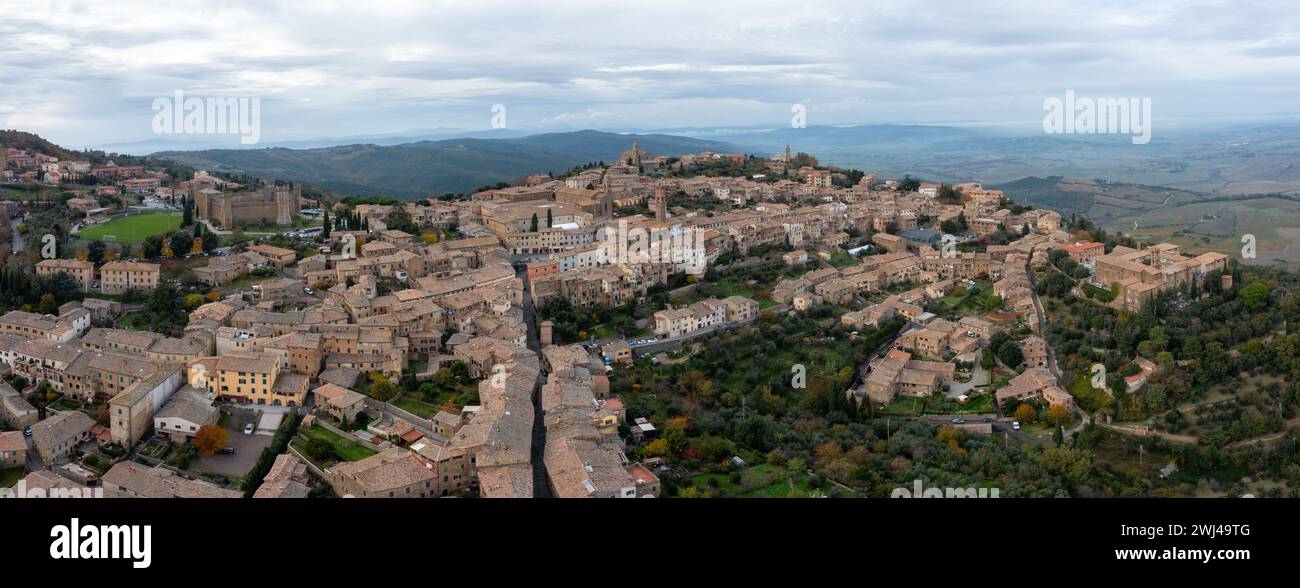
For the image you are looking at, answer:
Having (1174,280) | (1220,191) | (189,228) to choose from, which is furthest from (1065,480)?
(1220,191)

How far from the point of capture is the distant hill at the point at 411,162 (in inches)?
2119

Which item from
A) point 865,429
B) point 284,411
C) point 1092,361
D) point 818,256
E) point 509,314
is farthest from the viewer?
point 818,256

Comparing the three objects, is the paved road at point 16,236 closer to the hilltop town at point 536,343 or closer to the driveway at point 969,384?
the hilltop town at point 536,343

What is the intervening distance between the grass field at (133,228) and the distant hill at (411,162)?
2278cm

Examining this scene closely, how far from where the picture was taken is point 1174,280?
1884cm

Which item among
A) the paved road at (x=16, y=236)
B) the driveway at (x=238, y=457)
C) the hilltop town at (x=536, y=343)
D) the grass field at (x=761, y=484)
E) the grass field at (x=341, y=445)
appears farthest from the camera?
the paved road at (x=16, y=236)

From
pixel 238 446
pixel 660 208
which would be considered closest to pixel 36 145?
pixel 660 208

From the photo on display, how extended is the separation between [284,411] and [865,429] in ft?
29.6

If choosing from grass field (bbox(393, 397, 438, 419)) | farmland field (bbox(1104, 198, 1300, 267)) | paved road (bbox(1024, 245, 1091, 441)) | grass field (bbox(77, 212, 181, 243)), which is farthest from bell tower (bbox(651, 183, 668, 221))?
farmland field (bbox(1104, 198, 1300, 267))

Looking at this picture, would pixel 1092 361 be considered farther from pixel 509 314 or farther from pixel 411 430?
pixel 411 430

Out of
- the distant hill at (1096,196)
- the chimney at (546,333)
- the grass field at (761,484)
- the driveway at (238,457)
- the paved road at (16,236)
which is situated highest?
the distant hill at (1096,196)

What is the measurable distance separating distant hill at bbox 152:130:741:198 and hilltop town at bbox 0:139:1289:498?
25.0 m

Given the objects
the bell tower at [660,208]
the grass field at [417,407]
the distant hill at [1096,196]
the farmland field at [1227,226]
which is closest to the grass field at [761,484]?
the grass field at [417,407]

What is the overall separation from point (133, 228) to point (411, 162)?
4056cm
